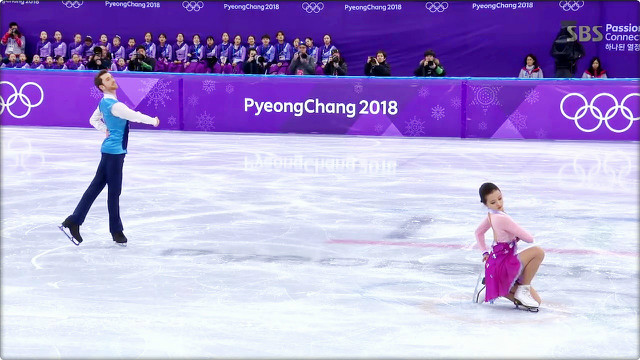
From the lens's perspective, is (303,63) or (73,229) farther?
(303,63)

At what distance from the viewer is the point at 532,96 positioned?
19.3 m

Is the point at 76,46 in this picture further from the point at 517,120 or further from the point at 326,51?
the point at 517,120

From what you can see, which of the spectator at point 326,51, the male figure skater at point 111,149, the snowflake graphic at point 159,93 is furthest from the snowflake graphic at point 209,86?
the male figure skater at point 111,149

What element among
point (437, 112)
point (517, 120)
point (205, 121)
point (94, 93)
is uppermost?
point (94, 93)

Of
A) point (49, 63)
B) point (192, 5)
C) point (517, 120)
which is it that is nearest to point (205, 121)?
point (517, 120)

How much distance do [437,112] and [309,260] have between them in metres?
11.7

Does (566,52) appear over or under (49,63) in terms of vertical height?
over

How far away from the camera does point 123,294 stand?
7320 mm

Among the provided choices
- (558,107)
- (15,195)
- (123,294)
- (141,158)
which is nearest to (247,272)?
(123,294)

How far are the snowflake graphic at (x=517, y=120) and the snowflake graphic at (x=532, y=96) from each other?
0.31 meters

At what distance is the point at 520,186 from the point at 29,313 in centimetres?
809

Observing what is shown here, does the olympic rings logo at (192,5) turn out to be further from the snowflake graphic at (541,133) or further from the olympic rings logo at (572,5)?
the snowflake graphic at (541,133)

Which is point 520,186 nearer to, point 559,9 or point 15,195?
point 15,195

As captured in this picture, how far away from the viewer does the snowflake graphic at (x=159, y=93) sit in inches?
818
